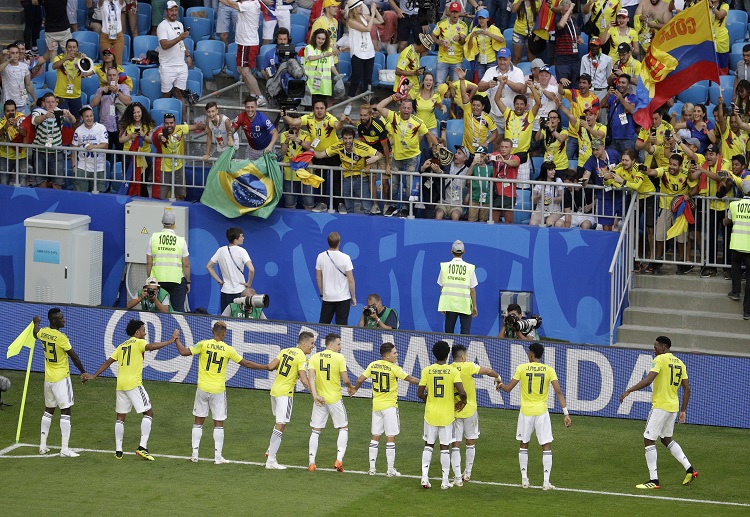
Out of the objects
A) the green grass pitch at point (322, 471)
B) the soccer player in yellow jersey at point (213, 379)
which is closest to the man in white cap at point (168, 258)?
the green grass pitch at point (322, 471)

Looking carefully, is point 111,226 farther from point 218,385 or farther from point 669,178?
point 669,178

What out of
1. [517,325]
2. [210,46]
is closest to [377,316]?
[517,325]

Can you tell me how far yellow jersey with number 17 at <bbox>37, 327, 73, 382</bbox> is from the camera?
17328 millimetres

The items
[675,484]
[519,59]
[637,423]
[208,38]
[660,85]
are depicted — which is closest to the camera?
[675,484]

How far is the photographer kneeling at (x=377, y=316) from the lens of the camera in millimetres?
20078

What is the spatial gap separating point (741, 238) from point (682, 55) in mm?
2799

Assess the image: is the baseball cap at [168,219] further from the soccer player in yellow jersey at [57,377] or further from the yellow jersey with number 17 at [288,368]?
the yellow jersey with number 17 at [288,368]

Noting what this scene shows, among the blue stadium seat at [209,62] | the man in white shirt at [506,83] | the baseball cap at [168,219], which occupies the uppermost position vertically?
the blue stadium seat at [209,62]

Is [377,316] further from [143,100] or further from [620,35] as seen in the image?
[620,35]

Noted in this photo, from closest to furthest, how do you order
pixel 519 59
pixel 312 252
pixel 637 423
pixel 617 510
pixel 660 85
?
pixel 617 510 < pixel 637 423 < pixel 660 85 < pixel 312 252 < pixel 519 59

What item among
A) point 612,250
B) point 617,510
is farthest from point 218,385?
point 612,250

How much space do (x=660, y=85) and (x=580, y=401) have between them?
5026mm

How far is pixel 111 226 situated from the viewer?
23.5 metres

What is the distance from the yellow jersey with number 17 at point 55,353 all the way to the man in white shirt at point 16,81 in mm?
7870
